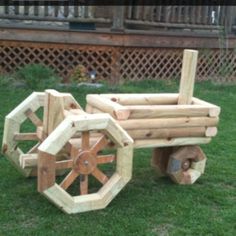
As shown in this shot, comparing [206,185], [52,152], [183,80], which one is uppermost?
[183,80]

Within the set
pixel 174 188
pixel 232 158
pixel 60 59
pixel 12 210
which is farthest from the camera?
pixel 60 59

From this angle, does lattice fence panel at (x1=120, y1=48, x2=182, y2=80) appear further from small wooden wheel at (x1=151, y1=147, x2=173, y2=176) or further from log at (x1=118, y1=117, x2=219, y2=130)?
log at (x1=118, y1=117, x2=219, y2=130)

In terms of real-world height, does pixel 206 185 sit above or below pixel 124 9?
below

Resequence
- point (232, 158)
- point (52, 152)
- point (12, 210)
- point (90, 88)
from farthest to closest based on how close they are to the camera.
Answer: point (90, 88), point (232, 158), point (12, 210), point (52, 152)

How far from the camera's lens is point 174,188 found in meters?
4.58

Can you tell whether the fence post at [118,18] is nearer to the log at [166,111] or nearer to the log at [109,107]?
the log at [109,107]

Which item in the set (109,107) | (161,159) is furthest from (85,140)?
(161,159)

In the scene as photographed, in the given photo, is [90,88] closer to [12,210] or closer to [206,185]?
[206,185]

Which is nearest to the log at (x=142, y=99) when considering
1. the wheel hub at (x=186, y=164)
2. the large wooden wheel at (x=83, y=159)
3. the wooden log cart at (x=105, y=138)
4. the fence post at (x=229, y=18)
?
the wooden log cart at (x=105, y=138)

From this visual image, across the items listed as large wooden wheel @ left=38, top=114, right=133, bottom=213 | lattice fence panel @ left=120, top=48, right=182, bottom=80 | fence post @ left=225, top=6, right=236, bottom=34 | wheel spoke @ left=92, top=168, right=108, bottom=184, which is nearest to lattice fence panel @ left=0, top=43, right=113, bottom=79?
lattice fence panel @ left=120, top=48, right=182, bottom=80

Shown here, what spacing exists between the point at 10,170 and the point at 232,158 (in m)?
2.26

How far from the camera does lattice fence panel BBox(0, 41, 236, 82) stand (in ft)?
30.8

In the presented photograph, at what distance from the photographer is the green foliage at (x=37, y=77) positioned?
8.70m

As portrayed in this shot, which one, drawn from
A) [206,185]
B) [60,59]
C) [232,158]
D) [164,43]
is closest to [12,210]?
[206,185]
